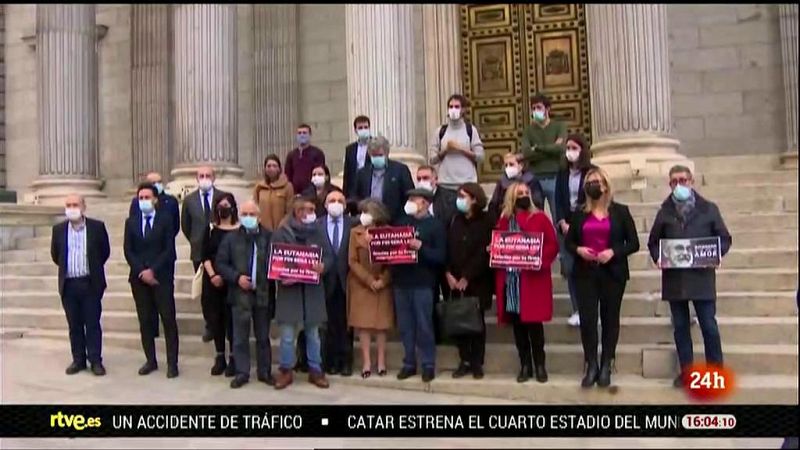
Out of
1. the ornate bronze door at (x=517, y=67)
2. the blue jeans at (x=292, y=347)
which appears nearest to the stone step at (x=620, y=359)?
the blue jeans at (x=292, y=347)

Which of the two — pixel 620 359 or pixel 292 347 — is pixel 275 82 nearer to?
pixel 292 347

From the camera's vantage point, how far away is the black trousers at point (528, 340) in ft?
23.6

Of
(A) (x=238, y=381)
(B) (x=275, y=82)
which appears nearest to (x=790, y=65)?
(B) (x=275, y=82)

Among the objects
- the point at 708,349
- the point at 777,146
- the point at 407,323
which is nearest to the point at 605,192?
the point at 708,349

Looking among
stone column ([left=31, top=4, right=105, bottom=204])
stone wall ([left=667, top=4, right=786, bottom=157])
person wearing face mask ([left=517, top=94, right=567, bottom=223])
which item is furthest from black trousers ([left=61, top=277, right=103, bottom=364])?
stone wall ([left=667, top=4, right=786, bottom=157])

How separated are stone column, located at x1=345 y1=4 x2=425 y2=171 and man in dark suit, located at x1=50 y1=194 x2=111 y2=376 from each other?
4254 mm

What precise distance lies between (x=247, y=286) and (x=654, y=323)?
3962 mm

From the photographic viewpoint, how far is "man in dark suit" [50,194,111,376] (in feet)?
27.7

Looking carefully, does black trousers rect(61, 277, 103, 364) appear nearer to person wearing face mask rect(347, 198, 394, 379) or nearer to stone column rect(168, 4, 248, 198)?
person wearing face mask rect(347, 198, 394, 379)

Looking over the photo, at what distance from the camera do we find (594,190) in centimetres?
682

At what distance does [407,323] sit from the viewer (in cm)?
759

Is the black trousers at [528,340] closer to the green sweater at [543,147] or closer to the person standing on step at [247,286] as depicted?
the green sweater at [543,147]

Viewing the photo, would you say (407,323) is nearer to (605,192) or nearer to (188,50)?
(605,192)

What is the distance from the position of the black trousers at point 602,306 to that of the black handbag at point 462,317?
96 cm
